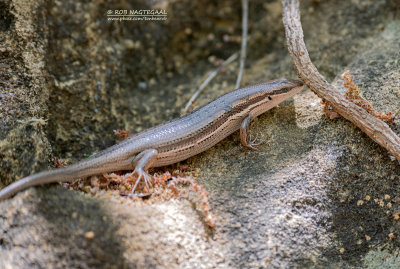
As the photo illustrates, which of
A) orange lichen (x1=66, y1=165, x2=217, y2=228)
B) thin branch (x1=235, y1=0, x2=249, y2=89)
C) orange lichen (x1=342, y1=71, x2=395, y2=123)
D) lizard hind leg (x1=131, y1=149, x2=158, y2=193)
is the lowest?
orange lichen (x1=66, y1=165, x2=217, y2=228)

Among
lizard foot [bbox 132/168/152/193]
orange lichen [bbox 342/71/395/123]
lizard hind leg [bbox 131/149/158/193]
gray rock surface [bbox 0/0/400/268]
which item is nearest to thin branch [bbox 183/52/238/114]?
gray rock surface [bbox 0/0/400/268]

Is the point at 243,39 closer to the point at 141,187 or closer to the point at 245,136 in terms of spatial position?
the point at 245,136

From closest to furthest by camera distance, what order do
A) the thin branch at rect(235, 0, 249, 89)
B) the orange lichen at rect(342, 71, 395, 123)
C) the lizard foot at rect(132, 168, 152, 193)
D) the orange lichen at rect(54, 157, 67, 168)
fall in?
the lizard foot at rect(132, 168, 152, 193) → the orange lichen at rect(342, 71, 395, 123) → the orange lichen at rect(54, 157, 67, 168) → the thin branch at rect(235, 0, 249, 89)

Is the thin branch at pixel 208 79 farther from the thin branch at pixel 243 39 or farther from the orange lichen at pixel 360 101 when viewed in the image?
the orange lichen at pixel 360 101

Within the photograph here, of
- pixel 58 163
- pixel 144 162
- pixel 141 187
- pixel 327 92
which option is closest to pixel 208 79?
pixel 327 92

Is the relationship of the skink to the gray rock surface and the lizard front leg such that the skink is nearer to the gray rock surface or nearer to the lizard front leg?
the lizard front leg

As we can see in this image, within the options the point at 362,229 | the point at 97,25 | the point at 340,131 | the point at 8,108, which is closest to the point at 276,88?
the point at 340,131

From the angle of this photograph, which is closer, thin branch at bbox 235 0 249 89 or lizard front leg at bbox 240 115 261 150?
lizard front leg at bbox 240 115 261 150

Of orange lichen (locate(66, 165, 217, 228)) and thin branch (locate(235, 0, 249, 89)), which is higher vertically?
thin branch (locate(235, 0, 249, 89))
